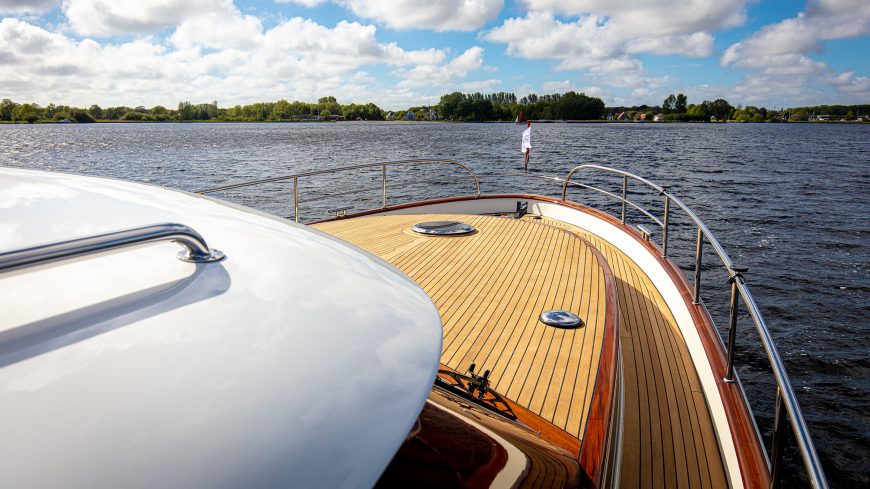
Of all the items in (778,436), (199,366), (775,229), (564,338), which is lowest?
(775,229)

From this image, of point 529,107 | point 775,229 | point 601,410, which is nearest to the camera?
point 601,410

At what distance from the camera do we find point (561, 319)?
317 cm

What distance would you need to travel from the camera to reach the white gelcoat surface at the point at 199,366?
0.57 metres

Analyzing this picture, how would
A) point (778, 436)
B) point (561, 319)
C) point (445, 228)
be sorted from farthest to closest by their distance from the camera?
1. point (445, 228)
2. point (561, 319)
3. point (778, 436)

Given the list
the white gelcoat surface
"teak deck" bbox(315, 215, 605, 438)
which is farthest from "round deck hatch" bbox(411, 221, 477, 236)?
the white gelcoat surface

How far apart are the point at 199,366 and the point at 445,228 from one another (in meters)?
5.00

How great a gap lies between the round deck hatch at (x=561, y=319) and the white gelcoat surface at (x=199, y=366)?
2241mm

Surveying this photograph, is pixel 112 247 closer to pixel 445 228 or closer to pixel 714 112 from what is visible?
pixel 445 228

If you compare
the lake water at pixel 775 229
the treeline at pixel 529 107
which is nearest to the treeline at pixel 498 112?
the treeline at pixel 529 107

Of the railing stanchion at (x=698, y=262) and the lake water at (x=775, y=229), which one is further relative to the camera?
the lake water at (x=775, y=229)

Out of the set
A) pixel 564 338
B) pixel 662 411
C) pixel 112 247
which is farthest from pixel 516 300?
pixel 112 247

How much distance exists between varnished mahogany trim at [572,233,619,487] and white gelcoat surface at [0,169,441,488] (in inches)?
39.2

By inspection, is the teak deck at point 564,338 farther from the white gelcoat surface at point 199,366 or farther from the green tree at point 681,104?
the green tree at point 681,104

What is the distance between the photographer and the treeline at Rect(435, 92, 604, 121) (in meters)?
131
